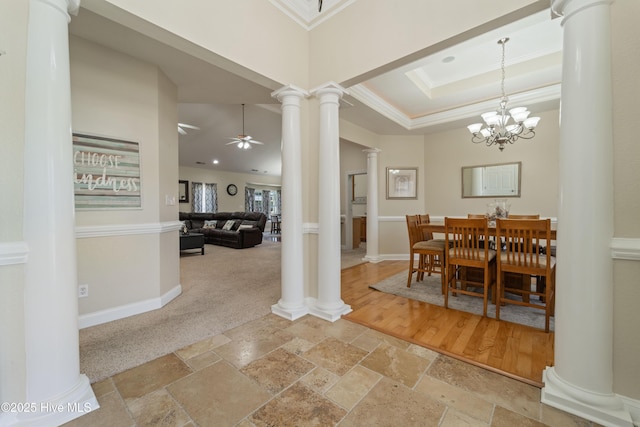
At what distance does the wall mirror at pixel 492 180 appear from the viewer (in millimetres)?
4352

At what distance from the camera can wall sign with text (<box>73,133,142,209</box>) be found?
7.40 ft

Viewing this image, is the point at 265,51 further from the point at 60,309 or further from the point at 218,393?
the point at 218,393

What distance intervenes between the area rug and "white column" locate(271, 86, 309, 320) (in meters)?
1.28

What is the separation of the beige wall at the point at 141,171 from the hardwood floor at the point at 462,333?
216cm

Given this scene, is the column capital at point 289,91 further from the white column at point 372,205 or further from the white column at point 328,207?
the white column at point 372,205

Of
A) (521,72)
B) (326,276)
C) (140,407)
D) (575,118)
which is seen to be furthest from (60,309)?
(521,72)

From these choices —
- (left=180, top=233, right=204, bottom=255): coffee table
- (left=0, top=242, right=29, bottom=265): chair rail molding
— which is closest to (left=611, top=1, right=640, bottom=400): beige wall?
(left=0, top=242, right=29, bottom=265): chair rail molding

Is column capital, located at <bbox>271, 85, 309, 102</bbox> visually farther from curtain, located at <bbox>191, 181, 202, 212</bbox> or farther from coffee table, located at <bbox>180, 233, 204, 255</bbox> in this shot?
curtain, located at <bbox>191, 181, 202, 212</bbox>

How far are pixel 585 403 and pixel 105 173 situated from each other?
3783mm

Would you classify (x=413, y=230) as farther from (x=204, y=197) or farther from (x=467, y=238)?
(x=204, y=197)

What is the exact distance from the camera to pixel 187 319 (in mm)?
2449

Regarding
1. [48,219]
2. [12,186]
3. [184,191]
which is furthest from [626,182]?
[184,191]

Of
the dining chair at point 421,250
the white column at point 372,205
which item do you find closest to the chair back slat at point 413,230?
the dining chair at point 421,250

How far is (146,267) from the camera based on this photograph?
2645mm
